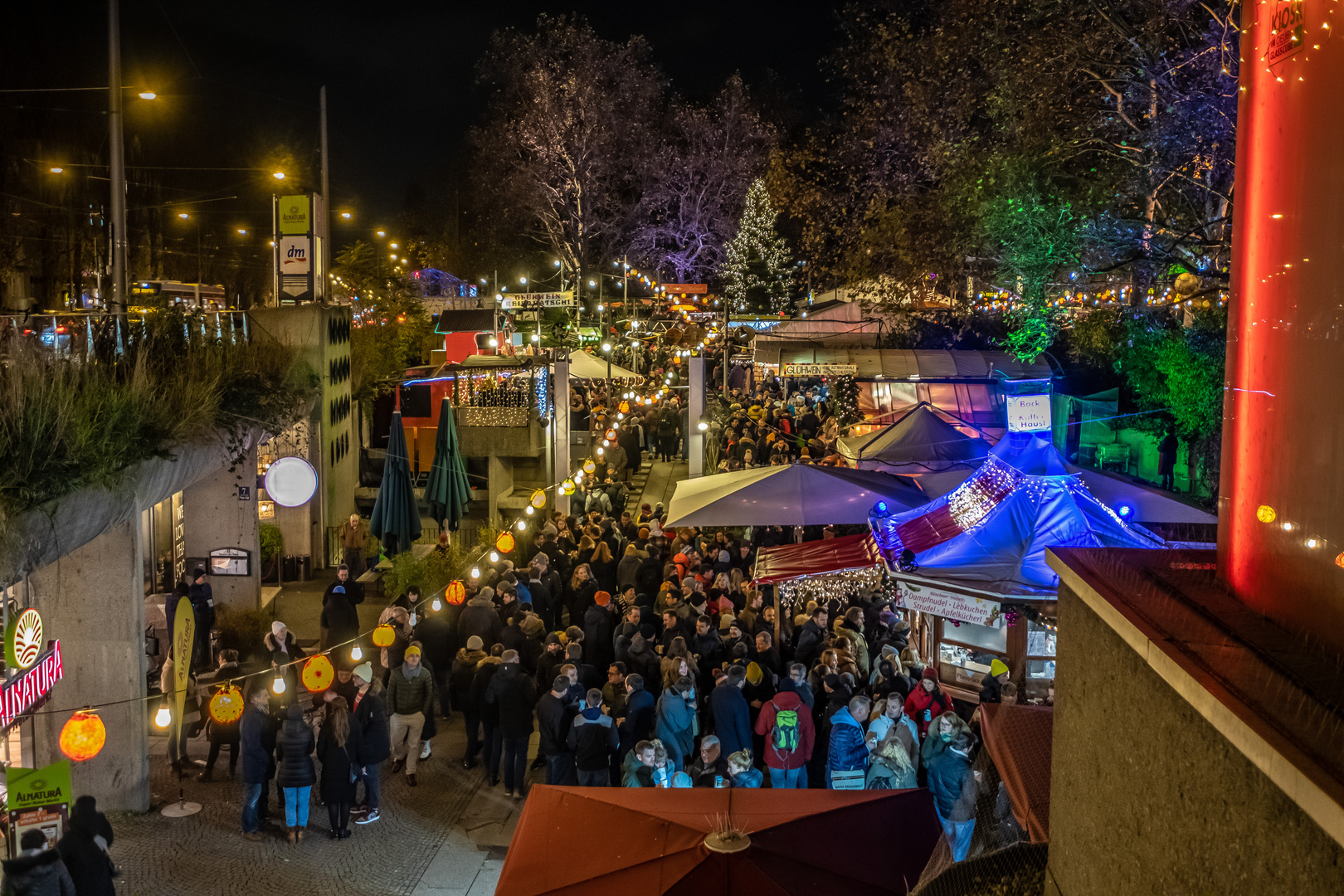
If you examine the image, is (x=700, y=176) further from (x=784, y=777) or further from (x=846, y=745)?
(x=846, y=745)

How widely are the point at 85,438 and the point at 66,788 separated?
2431 mm

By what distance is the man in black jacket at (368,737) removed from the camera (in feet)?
28.8

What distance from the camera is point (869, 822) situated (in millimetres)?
4766

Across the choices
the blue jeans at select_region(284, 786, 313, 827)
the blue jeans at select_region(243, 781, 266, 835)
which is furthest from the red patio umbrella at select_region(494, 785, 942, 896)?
the blue jeans at select_region(243, 781, 266, 835)

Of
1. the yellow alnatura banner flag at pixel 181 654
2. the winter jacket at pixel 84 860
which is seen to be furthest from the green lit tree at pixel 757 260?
the winter jacket at pixel 84 860

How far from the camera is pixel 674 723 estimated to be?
29.0 ft

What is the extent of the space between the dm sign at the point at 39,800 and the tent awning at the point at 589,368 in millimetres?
16634

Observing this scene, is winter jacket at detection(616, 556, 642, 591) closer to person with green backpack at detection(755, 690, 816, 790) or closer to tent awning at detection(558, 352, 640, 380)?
person with green backpack at detection(755, 690, 816, 790)

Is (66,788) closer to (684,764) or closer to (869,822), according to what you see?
(684,764)

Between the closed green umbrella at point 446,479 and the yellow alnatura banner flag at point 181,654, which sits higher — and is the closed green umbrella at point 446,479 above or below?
above

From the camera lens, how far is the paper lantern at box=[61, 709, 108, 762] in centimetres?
766

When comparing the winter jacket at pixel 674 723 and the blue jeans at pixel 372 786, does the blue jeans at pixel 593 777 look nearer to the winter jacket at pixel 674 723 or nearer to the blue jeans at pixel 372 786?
the winter jacket at pixel 674 723

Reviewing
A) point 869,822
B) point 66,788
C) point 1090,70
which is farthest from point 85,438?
point 1090,70

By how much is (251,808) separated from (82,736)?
1601 mm
